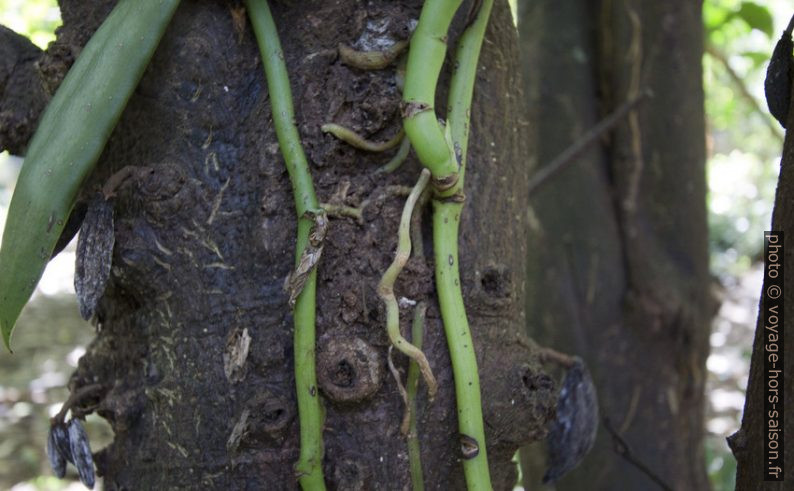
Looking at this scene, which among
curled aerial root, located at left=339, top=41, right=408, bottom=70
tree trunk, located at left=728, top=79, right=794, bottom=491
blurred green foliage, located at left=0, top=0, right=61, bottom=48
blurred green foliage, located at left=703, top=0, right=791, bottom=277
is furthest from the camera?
blurred green foliage, located at left=703, top=0, right=791, bottom=277

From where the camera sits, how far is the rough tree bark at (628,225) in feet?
4.50

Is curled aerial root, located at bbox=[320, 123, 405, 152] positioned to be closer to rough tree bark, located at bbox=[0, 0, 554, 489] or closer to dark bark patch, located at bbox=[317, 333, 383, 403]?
rough tree bark, located at bbox=[0, 0, 554, 489]

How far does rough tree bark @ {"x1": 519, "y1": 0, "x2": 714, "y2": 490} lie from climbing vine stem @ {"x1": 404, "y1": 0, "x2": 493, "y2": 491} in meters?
0.78

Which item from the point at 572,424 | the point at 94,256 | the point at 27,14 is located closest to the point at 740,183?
the point at 27,14

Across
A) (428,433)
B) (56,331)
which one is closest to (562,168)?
(428,433)

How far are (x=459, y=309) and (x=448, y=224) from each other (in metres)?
0.06

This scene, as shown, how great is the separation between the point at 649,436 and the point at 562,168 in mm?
438

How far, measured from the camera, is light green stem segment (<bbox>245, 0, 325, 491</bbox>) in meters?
0.61

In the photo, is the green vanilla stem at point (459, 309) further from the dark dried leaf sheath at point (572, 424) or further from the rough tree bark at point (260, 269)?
the dark dried leaf sheath at point (572, 424)

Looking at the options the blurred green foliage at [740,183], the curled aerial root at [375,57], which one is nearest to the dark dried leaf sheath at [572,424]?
the curled aerial root at [375,57]

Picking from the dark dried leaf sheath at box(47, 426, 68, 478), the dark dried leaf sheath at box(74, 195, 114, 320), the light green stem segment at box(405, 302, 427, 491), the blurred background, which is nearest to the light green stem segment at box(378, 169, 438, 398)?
the light green stem segment at box(405, 302, 427, 491)

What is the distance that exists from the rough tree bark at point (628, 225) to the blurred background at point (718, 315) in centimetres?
17

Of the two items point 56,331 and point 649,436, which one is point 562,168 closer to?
point 649,436

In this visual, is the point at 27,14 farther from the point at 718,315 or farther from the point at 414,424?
the point at 414,424
